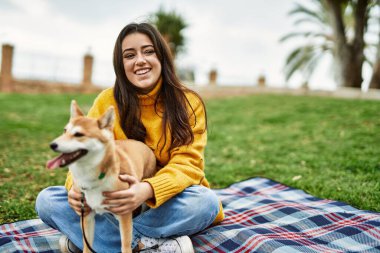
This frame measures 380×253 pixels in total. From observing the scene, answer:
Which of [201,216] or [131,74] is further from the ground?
[131,74]

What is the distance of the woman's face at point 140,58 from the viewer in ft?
9.78

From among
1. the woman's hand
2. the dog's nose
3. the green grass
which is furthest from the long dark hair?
the green grass

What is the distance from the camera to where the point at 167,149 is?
3.00 metres

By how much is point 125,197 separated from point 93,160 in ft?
1.26

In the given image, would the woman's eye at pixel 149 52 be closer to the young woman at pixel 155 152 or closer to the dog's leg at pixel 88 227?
the young woman at pixel 155 152

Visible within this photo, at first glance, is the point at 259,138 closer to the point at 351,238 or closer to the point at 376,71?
the point at 351,238

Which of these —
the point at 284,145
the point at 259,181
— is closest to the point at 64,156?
the point at 259,181

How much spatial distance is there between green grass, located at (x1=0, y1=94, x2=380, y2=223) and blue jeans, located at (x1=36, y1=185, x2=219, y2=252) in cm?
98

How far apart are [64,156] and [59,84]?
58.8 ft

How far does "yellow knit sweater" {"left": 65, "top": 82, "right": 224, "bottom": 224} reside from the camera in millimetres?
2646

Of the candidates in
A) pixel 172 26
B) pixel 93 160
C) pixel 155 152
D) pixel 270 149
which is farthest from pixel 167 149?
pixel 172 26

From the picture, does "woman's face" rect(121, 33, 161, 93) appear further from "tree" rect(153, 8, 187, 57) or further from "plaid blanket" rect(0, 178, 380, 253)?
"tree" rect(153, 8, 187, 57)

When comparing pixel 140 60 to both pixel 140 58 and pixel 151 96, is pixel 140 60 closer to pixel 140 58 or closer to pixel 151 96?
pixel 140 58

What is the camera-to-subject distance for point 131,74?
9.93 feet
